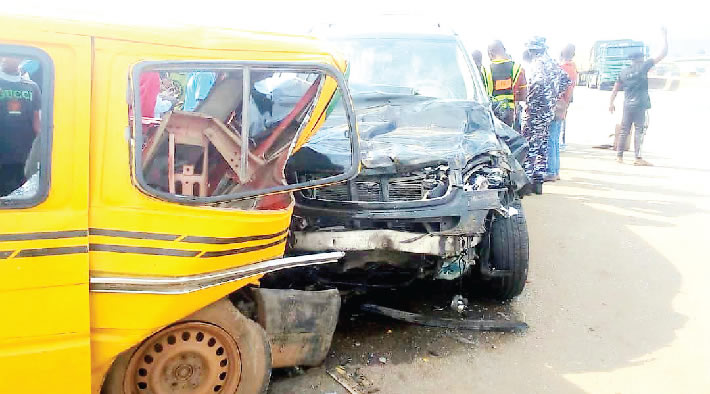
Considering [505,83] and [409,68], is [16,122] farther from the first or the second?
[505,83]

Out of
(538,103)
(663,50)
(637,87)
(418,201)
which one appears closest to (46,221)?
(418,201)

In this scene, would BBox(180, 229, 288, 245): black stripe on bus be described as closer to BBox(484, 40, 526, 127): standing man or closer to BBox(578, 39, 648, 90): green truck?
BBox(484, 40, 526, 127): standing man

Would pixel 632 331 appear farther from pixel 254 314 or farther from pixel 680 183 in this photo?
pixel 680 183

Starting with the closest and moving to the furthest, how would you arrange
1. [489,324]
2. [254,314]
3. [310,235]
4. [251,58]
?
[251,58], [254,314], [310,235], [489,324]

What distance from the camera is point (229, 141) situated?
8.46ft

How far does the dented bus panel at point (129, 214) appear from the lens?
207cm

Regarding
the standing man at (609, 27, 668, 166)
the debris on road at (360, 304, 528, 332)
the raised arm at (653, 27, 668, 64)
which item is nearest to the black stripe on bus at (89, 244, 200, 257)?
the debris on road at (360, 304, 528, 332)

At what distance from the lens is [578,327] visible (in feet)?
13.0

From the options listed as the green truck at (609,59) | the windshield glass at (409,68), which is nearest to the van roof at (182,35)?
the windshield glass at (409,68)

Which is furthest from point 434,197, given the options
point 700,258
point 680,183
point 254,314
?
point 680,183

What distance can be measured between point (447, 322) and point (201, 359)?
1780 mm

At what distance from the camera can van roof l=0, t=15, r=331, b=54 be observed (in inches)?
78.8

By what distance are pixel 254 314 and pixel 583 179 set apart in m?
7.22

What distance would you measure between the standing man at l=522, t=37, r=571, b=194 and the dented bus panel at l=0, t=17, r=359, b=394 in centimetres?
542
